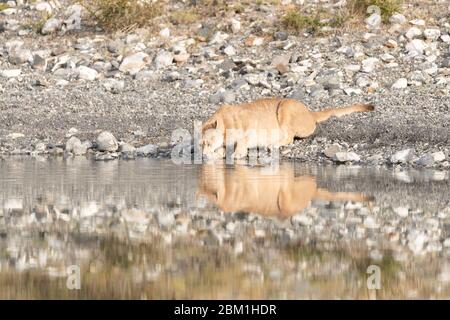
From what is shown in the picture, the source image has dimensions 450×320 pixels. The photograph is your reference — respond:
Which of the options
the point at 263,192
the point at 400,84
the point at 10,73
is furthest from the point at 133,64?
the point at 263,192

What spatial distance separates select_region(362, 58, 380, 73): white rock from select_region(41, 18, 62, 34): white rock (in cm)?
655

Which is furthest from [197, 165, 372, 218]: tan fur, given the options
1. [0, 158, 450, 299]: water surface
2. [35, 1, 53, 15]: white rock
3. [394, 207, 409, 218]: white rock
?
[35, 1, 53, 15]: white rock

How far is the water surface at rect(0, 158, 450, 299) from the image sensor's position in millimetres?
5523

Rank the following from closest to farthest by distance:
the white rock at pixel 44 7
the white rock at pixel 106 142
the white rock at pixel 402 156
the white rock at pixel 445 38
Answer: the white rock at pixel 402 156 < the white rock at pixel 106 142 < the white rock at pixel 445 38 < the white rock at pixel 44 7

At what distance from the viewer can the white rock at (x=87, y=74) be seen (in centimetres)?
1745

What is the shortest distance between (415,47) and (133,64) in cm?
509

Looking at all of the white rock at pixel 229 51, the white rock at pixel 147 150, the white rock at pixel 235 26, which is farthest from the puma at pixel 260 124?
the white rock at pixel 235 26

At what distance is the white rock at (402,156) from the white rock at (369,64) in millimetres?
4761

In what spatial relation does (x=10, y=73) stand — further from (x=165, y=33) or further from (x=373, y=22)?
(x=373, y=22)

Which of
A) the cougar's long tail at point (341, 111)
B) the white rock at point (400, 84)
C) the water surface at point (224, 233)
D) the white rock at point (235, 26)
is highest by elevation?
the white rock at point (235, 26)

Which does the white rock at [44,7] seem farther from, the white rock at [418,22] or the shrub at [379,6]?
the white rock at [418,22]

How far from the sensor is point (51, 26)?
65.7 ft

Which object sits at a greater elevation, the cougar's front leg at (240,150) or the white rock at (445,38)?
the white rock at (445,38)

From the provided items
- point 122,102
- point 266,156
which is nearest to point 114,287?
point 266,156
